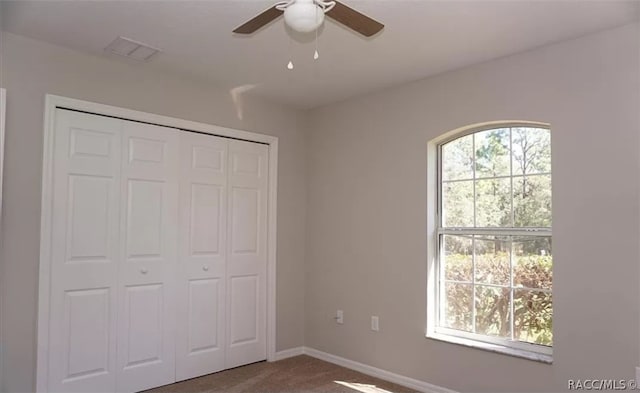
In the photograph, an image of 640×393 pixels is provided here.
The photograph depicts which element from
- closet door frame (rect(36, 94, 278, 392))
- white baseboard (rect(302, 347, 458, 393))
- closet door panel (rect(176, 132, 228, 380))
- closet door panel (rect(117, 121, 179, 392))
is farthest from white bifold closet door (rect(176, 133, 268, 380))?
white baseboard (rect(302, 347, 458, 393))

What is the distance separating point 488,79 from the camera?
132 inches

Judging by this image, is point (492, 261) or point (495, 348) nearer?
point (495, 348)

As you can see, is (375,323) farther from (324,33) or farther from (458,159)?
(324,33)

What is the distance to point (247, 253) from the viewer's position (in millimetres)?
4277

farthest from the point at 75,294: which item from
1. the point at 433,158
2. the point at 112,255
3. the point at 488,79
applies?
the point at 488,79

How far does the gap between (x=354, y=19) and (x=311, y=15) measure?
0.29m

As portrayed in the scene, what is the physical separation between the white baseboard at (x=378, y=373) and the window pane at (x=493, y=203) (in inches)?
49.7

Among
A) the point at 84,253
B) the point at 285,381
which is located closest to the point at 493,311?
the point at 285,381

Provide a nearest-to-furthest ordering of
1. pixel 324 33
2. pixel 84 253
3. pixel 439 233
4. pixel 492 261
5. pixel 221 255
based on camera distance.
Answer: pixel 324 33, pixel 84 253, pixel 492 261, pixel 439 233, pixel 221 255

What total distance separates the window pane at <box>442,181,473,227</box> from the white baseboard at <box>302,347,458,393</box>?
4.02 feet

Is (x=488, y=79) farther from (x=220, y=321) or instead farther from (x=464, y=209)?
(x=220, y=321)

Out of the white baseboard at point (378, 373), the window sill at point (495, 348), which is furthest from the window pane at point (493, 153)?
the white baseboard at point (378, 373)

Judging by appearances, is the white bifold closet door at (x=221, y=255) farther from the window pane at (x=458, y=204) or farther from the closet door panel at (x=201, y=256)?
the window pane at (x=458, y=204)

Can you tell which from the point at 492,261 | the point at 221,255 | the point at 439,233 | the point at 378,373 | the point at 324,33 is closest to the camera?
the point at 324,33
